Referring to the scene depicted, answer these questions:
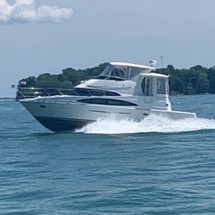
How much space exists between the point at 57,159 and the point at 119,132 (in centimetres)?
1050

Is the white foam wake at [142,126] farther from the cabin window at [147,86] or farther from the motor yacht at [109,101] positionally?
the cabin window at [147,86]

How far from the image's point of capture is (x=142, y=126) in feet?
136

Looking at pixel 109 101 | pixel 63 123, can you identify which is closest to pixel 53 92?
pixel 63 123

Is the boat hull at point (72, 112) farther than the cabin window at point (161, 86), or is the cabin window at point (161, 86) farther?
the cabin window at point (161, 86)

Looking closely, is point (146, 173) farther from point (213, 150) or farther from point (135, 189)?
point (213, 150)

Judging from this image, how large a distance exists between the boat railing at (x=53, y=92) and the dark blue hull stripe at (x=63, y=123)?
4.49 feet

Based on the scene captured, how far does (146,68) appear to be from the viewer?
140 ft

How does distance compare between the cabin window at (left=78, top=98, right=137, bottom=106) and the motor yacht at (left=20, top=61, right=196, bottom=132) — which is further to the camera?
the cabin window at (left=78, top=98, right=137, bottom=106)

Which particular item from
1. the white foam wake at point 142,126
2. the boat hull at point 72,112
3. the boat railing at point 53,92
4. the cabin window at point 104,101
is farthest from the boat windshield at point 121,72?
the white foam wake at point 142,126

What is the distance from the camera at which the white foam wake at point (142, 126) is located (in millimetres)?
40684

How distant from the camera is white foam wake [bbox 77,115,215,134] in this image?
133 ft

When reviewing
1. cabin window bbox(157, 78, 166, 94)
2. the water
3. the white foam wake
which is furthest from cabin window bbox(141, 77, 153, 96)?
the water

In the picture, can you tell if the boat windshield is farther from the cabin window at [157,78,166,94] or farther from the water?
the water

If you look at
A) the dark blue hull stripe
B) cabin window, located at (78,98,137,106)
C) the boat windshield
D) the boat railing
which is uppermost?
the boat windshield
